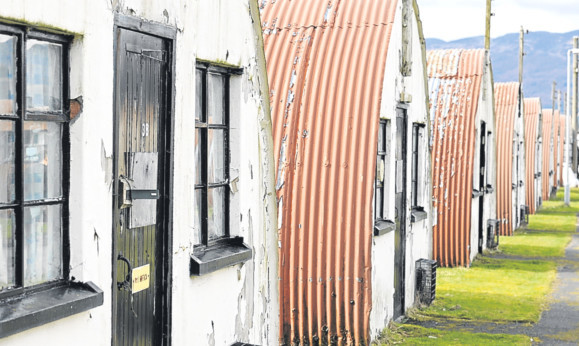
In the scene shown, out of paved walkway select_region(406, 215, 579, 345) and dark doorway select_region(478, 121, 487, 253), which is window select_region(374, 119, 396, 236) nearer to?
paved walkway select_region(406, 215, 579, 345)

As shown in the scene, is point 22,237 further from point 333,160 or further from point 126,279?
point 333,160

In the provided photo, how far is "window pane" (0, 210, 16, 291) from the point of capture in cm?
436

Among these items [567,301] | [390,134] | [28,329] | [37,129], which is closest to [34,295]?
[28,329]

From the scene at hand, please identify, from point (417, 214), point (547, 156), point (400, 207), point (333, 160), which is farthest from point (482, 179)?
point (547, 156)

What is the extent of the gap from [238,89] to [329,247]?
334 cm

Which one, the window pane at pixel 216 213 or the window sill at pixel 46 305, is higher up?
the window pane at pixel 216 213

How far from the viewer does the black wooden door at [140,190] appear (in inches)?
208

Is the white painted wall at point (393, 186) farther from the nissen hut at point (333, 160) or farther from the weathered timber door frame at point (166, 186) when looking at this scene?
the weathered timber door frame at point (166, 186)

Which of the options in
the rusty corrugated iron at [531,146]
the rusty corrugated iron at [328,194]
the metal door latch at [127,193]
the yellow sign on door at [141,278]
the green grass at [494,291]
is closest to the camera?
the metal door latch at [127,193]

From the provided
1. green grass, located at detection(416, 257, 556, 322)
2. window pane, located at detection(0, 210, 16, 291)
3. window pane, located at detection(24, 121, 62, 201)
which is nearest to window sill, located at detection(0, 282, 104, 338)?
window pane, located at detection(0, 210, 16, 291)

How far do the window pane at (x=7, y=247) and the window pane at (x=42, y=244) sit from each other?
0.30ft

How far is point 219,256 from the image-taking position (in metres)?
6.52

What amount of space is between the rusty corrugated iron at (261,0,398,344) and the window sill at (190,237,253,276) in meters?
2.83

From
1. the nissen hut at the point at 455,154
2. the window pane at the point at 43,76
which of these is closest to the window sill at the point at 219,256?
the window pane at the point at 43,76
